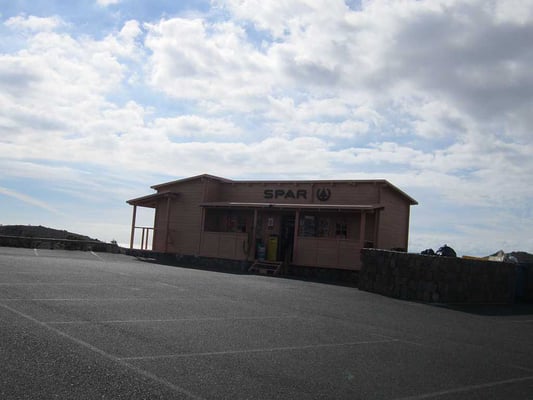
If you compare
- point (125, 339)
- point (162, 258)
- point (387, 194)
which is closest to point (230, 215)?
point (162, 258)

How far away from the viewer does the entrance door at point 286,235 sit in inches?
1068

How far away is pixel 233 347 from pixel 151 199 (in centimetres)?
2460

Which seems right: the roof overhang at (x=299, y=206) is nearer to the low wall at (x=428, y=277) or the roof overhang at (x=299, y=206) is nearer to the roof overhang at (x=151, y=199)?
the roof overhang at (x=151, y=199)

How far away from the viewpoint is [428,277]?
17.2 metres

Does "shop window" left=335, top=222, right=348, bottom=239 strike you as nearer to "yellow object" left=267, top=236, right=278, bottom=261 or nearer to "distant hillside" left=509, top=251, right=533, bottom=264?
"yellow object" left=267, top=236, right=278, bottom=261

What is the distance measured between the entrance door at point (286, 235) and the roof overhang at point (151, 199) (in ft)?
22.6

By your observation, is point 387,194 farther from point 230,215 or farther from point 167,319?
point 167,319

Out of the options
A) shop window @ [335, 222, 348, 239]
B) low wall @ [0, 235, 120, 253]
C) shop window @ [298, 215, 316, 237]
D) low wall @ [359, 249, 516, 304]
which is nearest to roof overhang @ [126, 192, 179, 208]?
low wall @ [0, 235, 120, 253]

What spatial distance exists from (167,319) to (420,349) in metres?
4.34

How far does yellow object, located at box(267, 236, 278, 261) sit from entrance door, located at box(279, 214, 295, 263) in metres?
0.63

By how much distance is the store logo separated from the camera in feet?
86.1

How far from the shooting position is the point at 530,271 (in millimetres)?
22719

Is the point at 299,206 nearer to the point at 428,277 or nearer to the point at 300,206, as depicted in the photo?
the point at 300,206

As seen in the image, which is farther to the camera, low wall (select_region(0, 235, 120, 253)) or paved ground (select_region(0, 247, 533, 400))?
low wall (select_region(0, 235, 120, 253))
